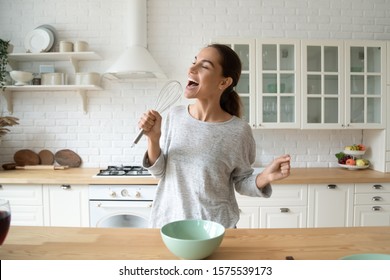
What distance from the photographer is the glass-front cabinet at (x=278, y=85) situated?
8.54ft

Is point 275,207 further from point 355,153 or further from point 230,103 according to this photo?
point 230,103

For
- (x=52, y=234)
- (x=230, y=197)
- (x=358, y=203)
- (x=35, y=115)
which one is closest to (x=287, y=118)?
(x=358, y=203)

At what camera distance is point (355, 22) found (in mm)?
2947

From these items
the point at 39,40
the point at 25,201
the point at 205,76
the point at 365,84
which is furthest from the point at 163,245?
the point at 39,40

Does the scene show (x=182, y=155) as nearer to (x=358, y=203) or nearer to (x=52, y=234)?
(x=52, y=234)

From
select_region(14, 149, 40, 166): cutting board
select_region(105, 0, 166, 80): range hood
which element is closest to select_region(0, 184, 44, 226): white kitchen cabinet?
select_region(14, 149, 40, 166): cutting board

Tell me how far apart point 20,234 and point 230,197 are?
0.75m

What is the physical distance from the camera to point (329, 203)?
2.41 m

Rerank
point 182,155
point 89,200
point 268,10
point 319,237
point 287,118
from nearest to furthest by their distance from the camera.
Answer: point 319,237 < point 182,155 < point 89,200 < point 287,118 < point 268,10

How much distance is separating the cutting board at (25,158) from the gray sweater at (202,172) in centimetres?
214

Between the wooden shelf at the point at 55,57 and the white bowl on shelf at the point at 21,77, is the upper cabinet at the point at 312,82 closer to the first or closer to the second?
the wooden shelf at the point at 55,57

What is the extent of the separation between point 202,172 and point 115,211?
137 centimetres

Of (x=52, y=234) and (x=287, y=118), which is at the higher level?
(x=287, y=118)

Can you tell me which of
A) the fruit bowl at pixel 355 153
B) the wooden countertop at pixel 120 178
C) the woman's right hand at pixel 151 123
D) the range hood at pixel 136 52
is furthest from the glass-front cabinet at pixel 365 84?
the woman's right hand at pixel 151 123
